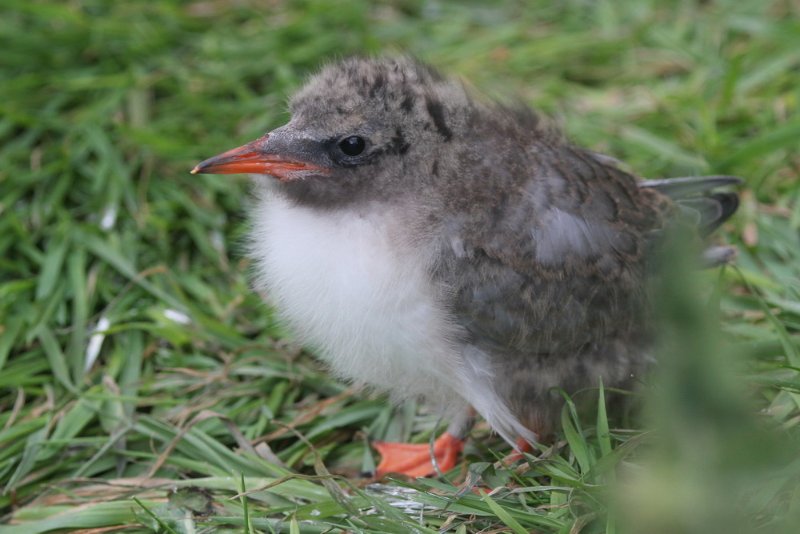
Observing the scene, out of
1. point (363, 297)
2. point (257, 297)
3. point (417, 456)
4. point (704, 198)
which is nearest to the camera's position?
point (363, 297)

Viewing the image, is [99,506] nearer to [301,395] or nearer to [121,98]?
[301,395]

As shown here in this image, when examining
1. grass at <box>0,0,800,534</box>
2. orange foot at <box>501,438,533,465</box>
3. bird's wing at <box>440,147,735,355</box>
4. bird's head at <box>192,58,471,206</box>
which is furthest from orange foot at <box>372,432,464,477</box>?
bird's head at <box>192,58,471,206</box>

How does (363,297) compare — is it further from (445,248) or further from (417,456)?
(417,456)

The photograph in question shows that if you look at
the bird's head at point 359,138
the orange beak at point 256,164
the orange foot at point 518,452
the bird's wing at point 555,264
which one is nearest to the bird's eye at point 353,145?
the bird's head at point 359,138

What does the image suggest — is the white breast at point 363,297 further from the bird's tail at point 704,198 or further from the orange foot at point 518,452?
the bird's tail at point 704,198

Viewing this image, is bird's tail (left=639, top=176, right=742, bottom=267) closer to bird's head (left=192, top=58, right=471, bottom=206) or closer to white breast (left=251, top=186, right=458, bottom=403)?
bird's head (left=192, top=58, right=471, bottom=206)

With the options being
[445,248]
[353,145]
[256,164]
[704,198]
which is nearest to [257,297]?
[256,164]

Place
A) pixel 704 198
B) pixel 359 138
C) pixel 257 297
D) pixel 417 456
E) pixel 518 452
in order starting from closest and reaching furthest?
pixel 359 138 < pixel 518 452 < pixel 417 456 < pixel 704 198 < pixel 257 297
